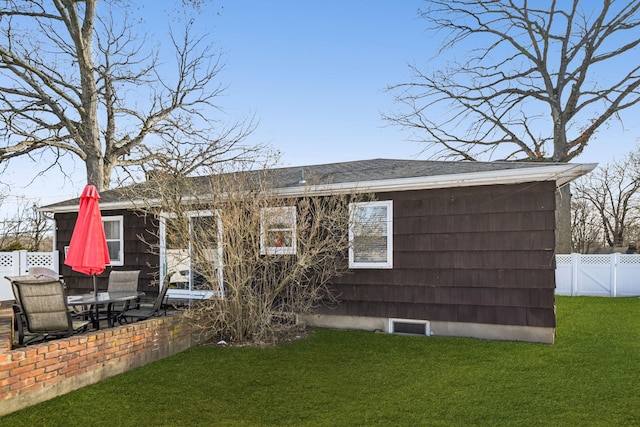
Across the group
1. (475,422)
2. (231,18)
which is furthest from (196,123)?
(475,422)

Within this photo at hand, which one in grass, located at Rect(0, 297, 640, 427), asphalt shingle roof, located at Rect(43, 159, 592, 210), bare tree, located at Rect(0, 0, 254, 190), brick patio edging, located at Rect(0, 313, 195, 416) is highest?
bare tree, located at Rect(0, 0, 254, 190)

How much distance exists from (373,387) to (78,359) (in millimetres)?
3261

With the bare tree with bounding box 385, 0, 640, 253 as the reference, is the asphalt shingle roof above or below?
below

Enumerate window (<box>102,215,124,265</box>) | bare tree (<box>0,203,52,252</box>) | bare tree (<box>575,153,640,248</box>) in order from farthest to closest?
1. bare tree (<box>575,153,640,248</box>)
2. bare tree (<box>0,203,52,252</box>)
3. window (<box>102,215,124,265</box>)

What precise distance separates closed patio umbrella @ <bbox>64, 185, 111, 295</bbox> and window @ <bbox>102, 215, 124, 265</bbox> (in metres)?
3.40

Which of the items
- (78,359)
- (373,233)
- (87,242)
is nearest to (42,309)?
(78,359)

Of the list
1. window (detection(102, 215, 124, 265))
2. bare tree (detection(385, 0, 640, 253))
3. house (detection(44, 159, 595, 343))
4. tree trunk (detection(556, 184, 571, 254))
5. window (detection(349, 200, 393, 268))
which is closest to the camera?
house (detection(44, 159, 595, 343))

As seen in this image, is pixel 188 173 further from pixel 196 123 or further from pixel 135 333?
pixel 196 123

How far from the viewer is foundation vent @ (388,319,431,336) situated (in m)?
7.66

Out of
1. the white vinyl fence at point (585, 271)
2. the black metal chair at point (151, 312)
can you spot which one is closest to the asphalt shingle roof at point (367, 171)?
the black metal chair at point (151, 312)

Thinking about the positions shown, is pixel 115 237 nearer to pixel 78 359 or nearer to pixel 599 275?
pixel 78 359

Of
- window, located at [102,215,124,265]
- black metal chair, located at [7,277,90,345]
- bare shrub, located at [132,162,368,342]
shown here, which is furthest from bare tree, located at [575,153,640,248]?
black metal chair, located at [7,277,90,345]

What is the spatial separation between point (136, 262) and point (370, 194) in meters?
5.58

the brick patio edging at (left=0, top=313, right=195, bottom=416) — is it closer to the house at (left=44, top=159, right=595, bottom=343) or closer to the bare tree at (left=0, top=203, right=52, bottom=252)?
the house at (left=44, top=159, right=595, bottom=343)
